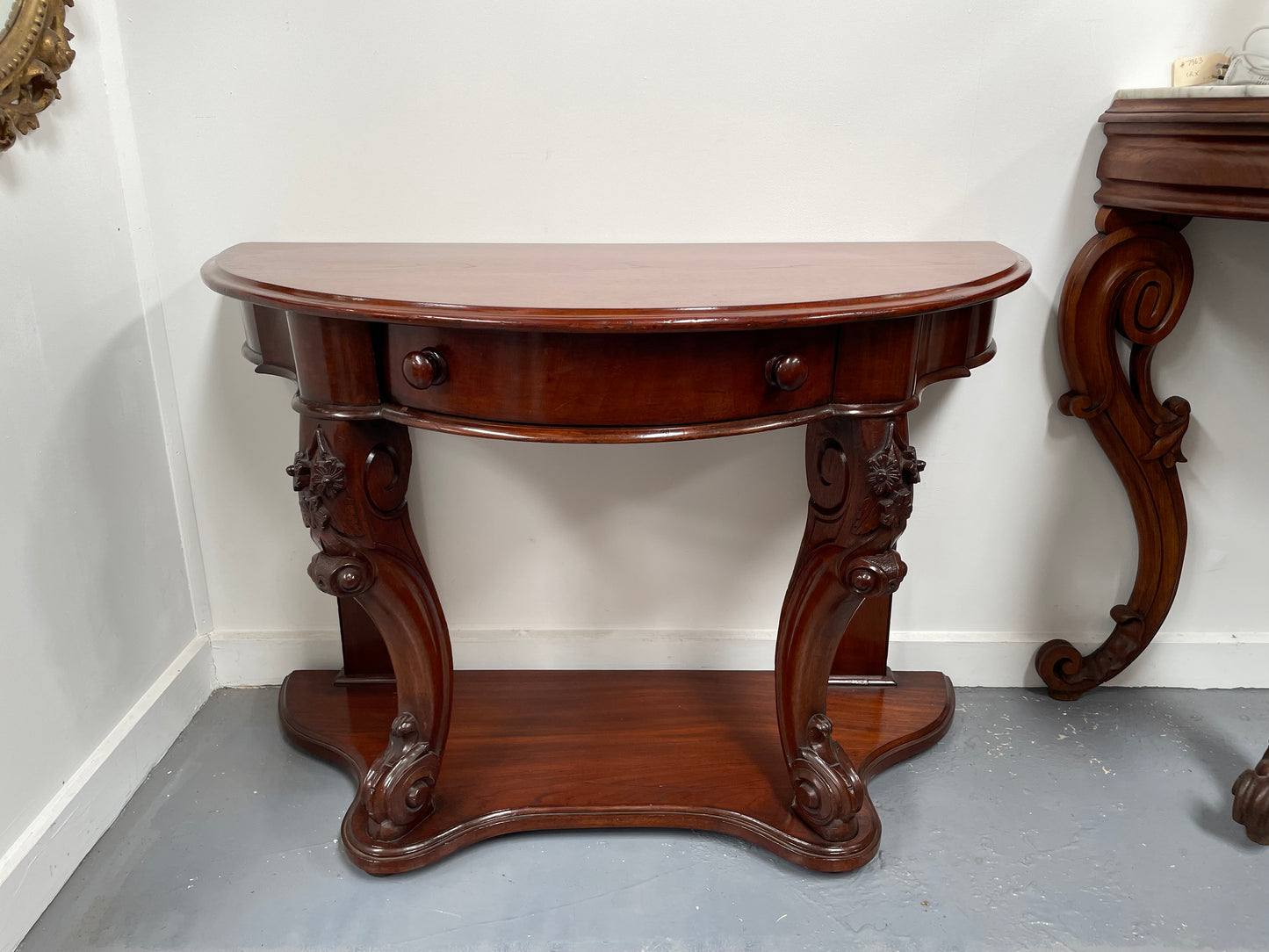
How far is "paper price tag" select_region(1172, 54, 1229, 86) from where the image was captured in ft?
5.00

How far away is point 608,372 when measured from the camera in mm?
1106

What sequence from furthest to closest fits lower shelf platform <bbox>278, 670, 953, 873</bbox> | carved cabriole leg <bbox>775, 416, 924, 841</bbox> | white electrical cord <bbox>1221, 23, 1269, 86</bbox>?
lower shelf platform <bbox>278, 670, 953, 873</bbox>, white electrical cord <bbox>1221, 23, 1269, 86</bbox>, carved cabriole leg <bbox>775, 416, 924, 841</bbox>

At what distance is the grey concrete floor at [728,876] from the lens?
134 cm

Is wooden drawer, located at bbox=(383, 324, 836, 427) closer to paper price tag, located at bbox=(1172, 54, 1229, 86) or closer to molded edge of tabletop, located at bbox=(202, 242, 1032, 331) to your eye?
molded edge of tabletop, located at bbox=(202, 242, 1032, 331)

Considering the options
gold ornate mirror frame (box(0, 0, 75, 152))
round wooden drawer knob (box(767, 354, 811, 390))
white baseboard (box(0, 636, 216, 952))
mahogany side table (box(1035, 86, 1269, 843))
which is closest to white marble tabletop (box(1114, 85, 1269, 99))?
mahogany side table (box(1035, 86, 1269, 843))

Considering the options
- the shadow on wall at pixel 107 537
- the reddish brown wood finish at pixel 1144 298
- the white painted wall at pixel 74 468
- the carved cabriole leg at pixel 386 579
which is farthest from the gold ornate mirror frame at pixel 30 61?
the reddish brown wood finish at pixel 1144 298

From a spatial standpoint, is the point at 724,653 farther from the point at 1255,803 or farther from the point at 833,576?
the point at 1255,803

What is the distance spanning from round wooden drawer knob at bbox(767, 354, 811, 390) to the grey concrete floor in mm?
820

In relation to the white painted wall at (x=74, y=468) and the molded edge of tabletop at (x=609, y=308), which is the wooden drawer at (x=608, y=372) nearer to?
the molded edge of tabletop at (x=609, y=308)

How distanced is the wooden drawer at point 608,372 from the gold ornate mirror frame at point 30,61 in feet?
2.35

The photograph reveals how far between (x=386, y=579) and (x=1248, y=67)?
1.55 metres

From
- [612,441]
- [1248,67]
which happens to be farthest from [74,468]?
[1248,67]

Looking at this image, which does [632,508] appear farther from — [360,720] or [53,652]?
[53,652]

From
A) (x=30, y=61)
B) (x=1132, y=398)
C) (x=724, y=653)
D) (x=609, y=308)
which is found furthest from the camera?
(x=724, y=653)
